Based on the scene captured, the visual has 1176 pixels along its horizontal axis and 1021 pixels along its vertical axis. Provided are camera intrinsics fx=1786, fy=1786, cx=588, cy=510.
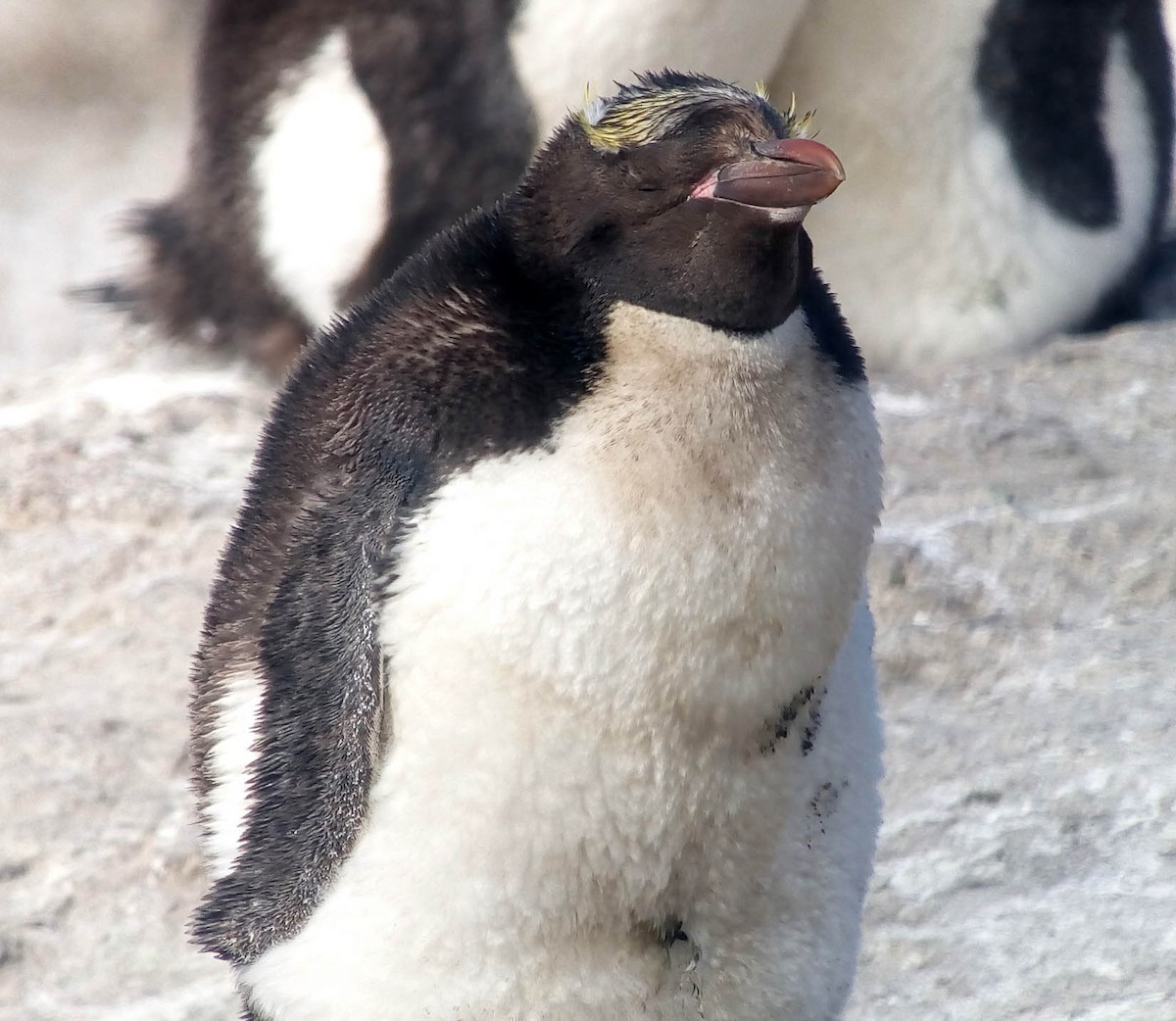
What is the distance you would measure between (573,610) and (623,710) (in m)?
0.09

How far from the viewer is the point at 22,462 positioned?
2896 mm

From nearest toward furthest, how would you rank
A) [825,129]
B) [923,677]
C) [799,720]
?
1. [799,720]
2. [923,677]
3. [825,129]

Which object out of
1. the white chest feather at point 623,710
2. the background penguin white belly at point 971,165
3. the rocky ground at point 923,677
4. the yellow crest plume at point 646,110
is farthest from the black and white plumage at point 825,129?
the white chest feather at point 623,710

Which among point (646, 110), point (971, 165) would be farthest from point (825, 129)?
point (646, 110)

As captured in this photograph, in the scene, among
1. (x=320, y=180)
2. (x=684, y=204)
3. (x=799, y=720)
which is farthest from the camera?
(x=320, y=180)

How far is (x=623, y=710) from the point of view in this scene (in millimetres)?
1271

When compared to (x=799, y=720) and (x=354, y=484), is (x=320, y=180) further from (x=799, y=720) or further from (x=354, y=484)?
(x=799, y=720)

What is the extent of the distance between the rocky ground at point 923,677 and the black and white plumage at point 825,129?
6.7 inches

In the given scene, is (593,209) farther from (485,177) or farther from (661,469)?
(485,177)

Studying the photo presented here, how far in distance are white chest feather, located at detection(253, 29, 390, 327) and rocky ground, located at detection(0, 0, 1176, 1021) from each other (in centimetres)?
23

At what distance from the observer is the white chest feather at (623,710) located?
1243 mm

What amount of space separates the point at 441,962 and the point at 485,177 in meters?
1.95

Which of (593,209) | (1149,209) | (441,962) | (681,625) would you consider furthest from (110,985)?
(1149,209)

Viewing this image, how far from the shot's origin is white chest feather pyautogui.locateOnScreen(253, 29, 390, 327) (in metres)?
3.17
